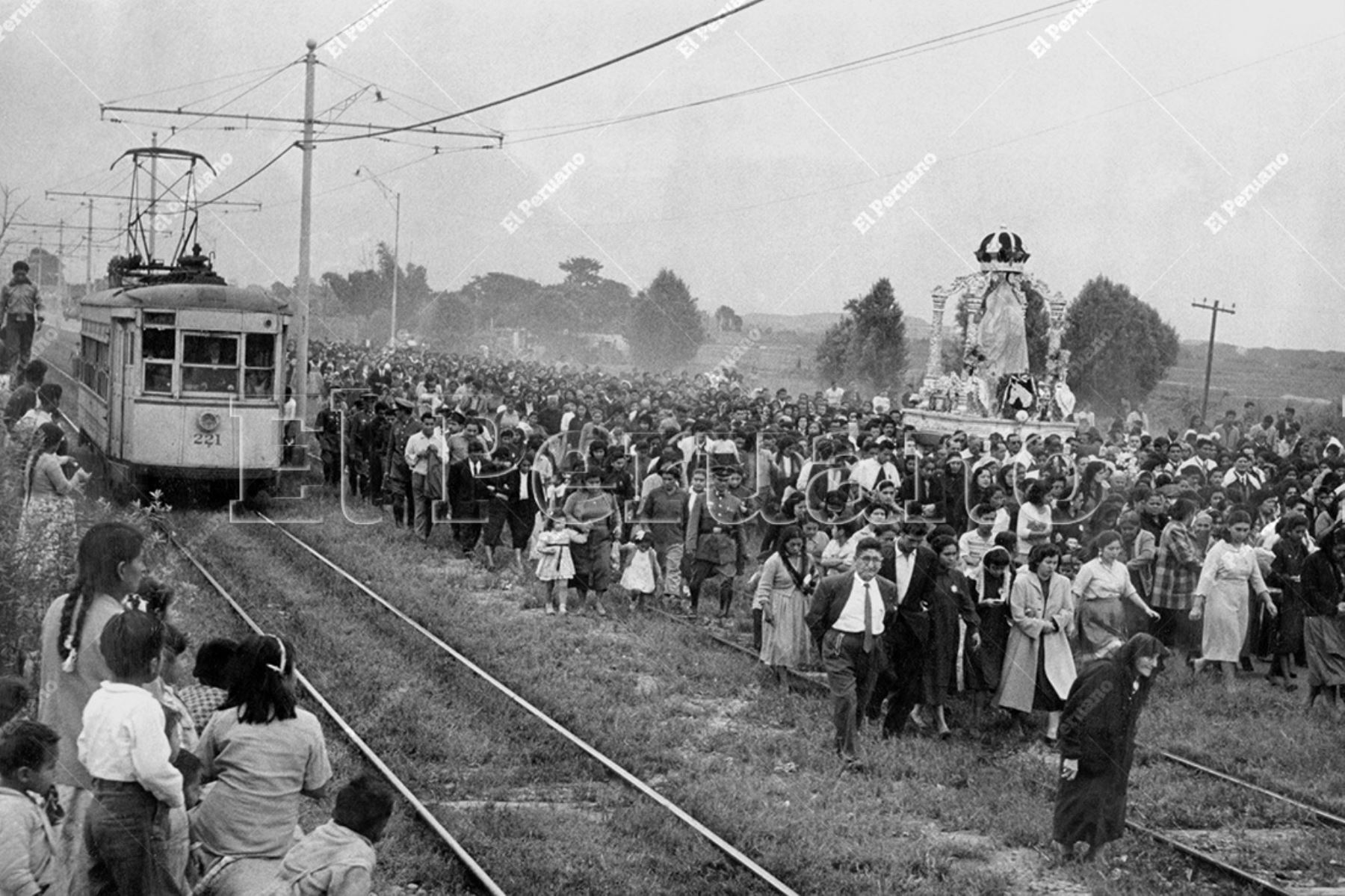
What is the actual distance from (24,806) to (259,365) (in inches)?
575

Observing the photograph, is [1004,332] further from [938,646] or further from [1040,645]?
[938,646]

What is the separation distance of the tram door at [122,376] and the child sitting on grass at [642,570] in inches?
286

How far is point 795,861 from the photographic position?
26.9 feet

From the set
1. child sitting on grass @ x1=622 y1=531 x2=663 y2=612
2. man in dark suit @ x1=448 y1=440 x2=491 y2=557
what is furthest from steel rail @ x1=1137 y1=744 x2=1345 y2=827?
man in dark suit @ x1=448 y1=440 x2=491 y2=557

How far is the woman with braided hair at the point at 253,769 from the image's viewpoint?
5.64 meters

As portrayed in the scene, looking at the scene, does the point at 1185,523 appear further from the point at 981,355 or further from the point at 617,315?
the point at 617,315

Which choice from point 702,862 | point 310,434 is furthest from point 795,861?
point 310,434

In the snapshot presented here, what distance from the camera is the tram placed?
19000mm

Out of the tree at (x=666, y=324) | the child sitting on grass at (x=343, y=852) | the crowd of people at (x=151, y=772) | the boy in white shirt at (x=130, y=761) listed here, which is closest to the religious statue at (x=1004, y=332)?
the crowd of people at (x=151, y=772)

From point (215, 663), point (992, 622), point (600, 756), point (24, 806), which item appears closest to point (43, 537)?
point (600, 756)

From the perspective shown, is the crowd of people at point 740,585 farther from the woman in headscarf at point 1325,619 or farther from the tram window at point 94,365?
the tram window at point 94,365

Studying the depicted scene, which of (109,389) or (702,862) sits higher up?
(109,389)

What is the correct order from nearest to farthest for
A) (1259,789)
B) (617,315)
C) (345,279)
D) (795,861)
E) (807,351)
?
(795,861), (1259,789), (617,315), (345,279), (807,351)

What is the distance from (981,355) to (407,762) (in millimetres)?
23295
